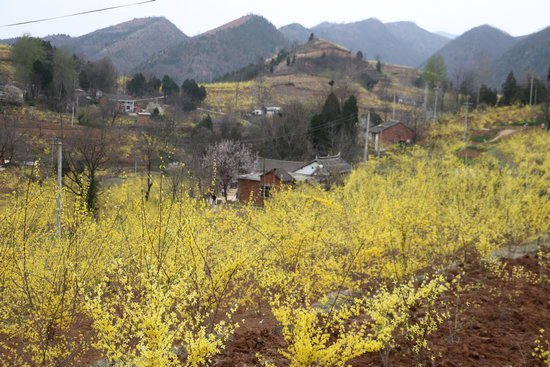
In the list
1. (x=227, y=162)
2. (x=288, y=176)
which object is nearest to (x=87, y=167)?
(x=227, y=162)

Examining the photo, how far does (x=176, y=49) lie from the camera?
19275 cm

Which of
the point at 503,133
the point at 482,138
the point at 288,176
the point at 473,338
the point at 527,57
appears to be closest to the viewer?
the point at 473,338

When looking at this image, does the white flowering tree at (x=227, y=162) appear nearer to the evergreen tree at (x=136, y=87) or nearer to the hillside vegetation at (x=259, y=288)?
the hillside vegetation at (x=259, y=288)

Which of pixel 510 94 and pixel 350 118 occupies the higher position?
pixel 510 94

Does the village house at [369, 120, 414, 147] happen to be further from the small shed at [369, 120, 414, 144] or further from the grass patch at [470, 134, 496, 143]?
the grass patch at [470, 134, 496, 143]

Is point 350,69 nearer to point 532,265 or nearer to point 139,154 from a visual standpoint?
point 139,154

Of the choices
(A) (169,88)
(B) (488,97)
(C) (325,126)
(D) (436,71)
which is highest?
(D) (436,71)

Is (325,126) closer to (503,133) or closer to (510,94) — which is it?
(503,133)

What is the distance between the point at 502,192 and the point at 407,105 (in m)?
76.1

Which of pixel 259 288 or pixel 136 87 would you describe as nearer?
pixel 259 288

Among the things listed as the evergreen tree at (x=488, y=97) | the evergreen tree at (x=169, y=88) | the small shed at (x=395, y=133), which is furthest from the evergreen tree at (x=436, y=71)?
the evergreen tree at (x=169, y=88)

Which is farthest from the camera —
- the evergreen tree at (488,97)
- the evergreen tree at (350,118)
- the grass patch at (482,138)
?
the evergreen tree at (488,97)

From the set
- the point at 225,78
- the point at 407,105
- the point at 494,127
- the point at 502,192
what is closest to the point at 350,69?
the point at 407,105

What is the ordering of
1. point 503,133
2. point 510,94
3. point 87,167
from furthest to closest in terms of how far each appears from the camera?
1. point 510,94
2. point 503,133
3. point 87,167
